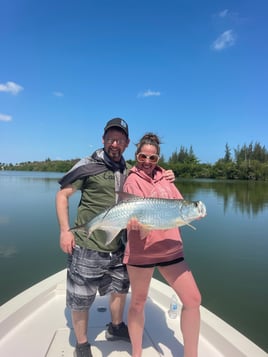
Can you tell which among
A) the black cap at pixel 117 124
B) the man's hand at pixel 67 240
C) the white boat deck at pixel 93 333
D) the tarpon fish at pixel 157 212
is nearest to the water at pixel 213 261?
the white boat deck at pixel 93 333

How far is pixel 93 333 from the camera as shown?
3.40 m

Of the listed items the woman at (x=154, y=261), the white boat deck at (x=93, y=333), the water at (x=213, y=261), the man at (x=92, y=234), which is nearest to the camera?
the woman at (x=154, y=261)

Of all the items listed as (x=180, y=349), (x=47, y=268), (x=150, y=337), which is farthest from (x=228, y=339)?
(x=47, y=268)

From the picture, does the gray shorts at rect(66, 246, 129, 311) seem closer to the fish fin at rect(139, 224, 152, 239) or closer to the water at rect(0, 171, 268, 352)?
the fish fin at rect(139, 224, 152, 239)

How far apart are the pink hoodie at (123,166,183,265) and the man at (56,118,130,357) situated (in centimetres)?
30

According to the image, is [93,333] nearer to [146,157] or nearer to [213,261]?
[146,157]

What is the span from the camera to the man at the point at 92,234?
2.80 metres

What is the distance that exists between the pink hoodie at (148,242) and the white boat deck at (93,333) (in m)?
1.16

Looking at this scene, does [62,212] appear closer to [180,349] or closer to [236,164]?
[180,349]

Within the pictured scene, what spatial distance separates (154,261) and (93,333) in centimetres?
148

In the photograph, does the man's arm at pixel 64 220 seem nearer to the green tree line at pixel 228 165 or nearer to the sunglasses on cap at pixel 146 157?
the sunglasses on cap at pixel 146 157

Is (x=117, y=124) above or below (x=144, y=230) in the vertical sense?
above

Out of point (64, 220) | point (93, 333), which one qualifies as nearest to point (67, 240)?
point (64, 220)

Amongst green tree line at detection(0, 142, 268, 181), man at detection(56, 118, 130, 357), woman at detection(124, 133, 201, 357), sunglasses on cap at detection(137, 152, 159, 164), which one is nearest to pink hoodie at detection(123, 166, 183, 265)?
woman at detection(124, 133, 201, 357)
